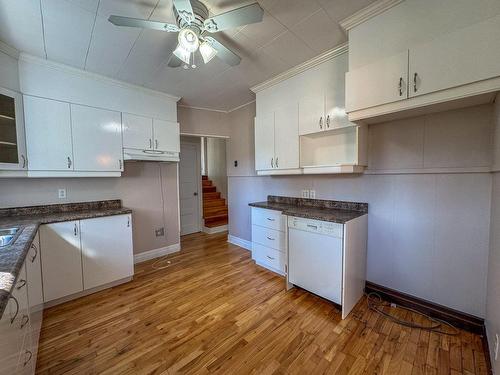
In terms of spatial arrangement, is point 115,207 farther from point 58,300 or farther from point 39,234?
point 58,300

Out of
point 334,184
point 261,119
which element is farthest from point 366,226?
point 261,119

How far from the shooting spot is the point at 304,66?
2.39 m

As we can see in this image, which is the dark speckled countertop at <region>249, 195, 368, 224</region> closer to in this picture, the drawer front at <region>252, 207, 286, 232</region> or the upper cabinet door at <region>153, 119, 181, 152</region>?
the drawer front at <region>252, 207, 286, 232</region>

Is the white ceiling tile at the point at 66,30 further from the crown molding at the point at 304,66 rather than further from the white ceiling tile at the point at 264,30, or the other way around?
the crown molding at the point at 304,66

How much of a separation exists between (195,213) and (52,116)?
3.12m

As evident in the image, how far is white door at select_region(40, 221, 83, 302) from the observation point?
6.73 feet

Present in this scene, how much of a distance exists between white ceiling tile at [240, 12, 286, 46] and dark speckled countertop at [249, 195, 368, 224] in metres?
1.70

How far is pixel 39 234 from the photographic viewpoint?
200 centimetres

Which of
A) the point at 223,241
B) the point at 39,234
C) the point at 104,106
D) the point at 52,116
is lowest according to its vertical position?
the point at 223,241

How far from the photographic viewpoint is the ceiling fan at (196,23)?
Result: 4.33 feet

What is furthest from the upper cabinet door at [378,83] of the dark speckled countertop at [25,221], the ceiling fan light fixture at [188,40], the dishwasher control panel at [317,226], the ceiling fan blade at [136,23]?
the dark speckled countertop at [25,221]

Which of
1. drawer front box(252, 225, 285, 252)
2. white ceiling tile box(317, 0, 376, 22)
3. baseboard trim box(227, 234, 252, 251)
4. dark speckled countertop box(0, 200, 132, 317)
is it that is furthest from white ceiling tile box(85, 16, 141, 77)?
baseboard trim box(227, 234, 252, 251)

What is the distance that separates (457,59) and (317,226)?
1.54 m

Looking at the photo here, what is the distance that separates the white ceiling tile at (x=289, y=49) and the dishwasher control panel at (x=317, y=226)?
5.64 feet
